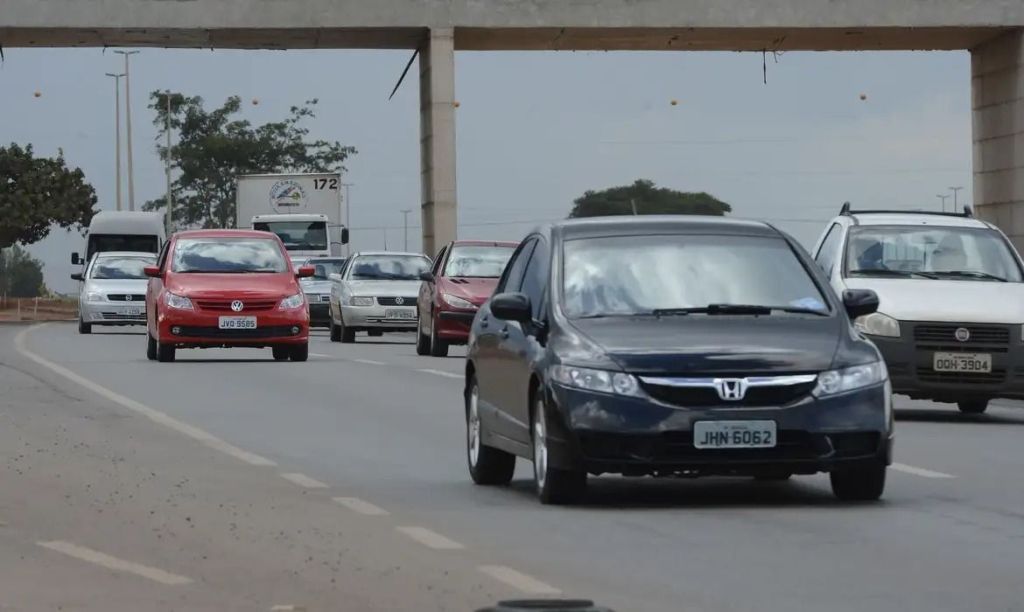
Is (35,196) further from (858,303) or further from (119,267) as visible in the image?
(858,303)

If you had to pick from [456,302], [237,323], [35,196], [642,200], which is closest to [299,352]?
[237,323]

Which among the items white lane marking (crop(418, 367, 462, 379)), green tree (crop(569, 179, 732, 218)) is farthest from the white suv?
green tree (crop(569, 179, 732, 218))

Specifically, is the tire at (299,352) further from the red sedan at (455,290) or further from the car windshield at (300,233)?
the car windshield at (300,233)

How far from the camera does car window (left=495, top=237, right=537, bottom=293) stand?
47.9 ft

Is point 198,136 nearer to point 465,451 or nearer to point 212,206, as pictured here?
point 212,206

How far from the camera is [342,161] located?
5128 inches

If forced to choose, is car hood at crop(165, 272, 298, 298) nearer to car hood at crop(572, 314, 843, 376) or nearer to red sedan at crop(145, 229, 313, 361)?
red sedan at crop(145, 229, 313, 361)

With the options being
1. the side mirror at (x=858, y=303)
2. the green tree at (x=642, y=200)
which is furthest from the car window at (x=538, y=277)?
the green tree at (x=642, y=200)

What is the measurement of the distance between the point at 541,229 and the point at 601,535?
320 centimetres

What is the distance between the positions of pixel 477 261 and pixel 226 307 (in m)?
5.54

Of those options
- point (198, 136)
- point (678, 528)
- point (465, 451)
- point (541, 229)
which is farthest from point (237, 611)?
point (198, 136)

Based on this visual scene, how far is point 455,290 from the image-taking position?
3584cm

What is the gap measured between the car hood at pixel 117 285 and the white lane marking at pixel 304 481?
3377cm

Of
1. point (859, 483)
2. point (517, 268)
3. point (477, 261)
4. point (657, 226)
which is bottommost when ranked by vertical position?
point (859, 483)
